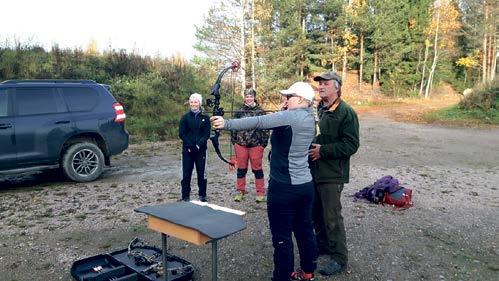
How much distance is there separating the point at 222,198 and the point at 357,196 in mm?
2193

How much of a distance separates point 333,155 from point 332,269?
1112 mm

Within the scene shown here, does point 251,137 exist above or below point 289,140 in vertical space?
below

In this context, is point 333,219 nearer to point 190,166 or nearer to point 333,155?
point 333,155

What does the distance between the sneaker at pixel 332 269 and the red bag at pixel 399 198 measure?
2.60 metres

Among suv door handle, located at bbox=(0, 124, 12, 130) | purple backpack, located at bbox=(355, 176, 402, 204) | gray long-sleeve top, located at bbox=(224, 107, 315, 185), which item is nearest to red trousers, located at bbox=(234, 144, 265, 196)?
purple backpack, located at bbox=(355, 176, 402, 204)

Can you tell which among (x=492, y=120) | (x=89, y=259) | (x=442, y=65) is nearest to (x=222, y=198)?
(x=89, y=259)

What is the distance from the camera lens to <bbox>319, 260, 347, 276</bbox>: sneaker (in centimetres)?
409

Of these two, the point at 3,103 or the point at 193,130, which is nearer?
the point at 193,130

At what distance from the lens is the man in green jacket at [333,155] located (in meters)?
4.01

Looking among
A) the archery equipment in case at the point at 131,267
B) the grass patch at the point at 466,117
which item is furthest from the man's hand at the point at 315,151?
the grass patch at the point at 466,117

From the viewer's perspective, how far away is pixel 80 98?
801cm

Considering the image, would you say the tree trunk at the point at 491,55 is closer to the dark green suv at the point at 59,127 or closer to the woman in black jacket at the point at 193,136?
the dark green suv at the point at 59,127

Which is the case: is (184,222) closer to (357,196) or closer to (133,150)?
(357,196)

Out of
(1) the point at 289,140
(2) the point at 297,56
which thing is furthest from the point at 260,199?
(2) the point at 297,56
